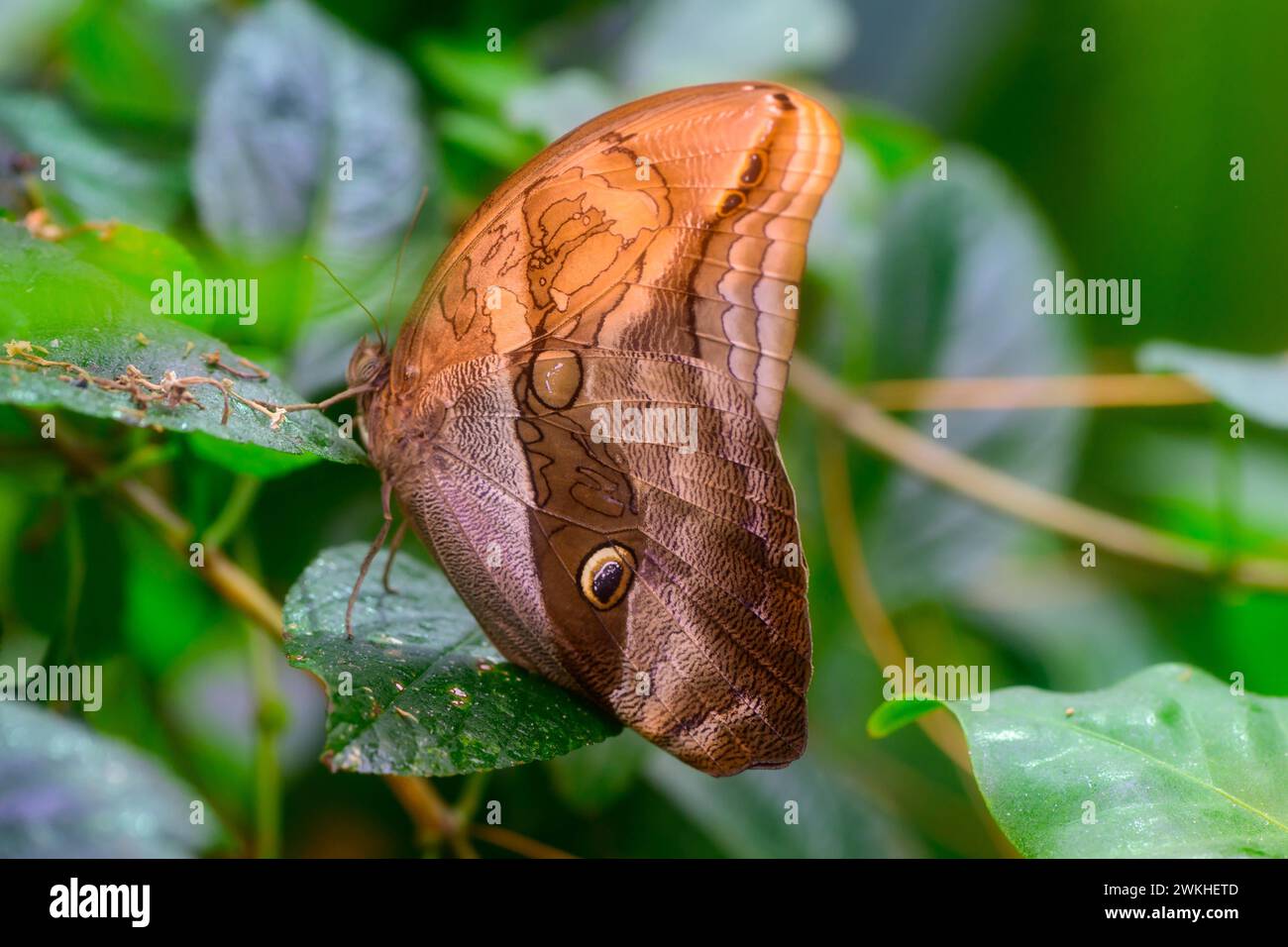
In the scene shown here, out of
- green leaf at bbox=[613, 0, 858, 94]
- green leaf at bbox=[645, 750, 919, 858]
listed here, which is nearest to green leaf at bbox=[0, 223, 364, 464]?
green leaf at bbox=[645, 750, 919, 858]

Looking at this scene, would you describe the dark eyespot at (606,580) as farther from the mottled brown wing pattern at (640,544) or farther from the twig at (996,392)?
the twig at (996,392)

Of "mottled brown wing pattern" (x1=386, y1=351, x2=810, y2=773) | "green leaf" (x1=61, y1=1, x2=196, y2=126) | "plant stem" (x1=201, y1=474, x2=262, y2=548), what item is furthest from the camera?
"green leaf" (x1=61, y1=1, x2=196, y2=126)

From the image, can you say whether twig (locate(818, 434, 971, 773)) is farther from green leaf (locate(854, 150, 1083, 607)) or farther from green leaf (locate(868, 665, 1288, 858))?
green leaf (locate(868, 665, 1288, 858))

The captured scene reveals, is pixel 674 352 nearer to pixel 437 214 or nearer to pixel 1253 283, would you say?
pixel 437 214

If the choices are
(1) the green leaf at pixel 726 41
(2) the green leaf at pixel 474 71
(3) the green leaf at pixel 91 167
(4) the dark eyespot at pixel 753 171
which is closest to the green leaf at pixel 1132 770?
(4) the dark eyespot at pixel 753 171

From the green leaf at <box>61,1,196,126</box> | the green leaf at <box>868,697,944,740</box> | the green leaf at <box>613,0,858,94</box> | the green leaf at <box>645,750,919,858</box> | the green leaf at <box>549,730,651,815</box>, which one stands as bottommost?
the green leaf at <box>645,750,919,858</box>

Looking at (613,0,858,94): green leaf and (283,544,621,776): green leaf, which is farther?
(613,0,858,94): green leaf
